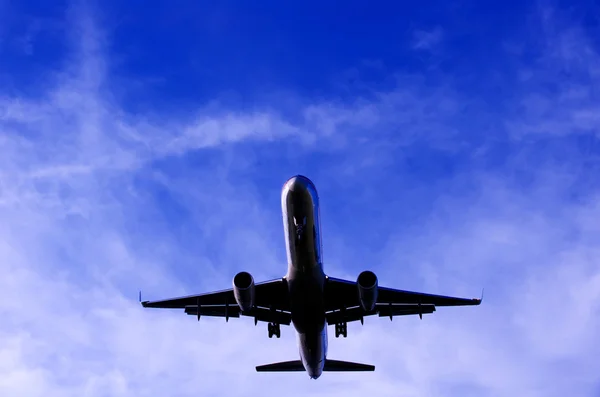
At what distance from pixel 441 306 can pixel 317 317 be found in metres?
7.52

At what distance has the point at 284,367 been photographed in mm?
37281

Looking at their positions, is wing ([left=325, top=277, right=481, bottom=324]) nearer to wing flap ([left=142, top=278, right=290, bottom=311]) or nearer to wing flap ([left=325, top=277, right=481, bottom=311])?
wing flap ([left=325, top=277, right=481, bottom=311])

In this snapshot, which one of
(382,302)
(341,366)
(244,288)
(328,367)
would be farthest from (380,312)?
(244,288)

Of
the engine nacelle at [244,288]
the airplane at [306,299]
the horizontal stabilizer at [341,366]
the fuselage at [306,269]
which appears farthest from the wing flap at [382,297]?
the engine nacelle at [244,288]

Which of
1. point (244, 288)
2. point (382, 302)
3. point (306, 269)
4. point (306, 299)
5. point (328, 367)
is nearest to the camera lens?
point (244, 288)

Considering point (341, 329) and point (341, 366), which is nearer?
point (341, 329)

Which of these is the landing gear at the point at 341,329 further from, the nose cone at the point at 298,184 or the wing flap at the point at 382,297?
the nose cone at the point at 298,184

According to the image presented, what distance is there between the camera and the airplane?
95.0 ft

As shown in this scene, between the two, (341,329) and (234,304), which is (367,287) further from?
(234,304)

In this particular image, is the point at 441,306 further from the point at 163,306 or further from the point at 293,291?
the point at 163,306

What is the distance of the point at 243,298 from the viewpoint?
29766mm

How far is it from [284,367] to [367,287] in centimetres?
1018

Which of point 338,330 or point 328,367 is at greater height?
point 338,330

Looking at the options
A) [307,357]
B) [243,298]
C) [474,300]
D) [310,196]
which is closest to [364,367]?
[307,357]
